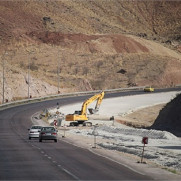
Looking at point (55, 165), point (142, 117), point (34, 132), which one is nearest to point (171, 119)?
point (34, 132)

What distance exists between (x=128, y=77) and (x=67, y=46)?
A: 42.8 m

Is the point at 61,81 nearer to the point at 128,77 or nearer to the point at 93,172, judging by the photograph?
the point at 128,77

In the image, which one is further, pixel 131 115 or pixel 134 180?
pixel 131 115

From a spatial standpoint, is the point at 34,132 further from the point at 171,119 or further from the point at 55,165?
the point at 55,165

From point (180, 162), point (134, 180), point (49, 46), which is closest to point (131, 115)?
point (180, 162)

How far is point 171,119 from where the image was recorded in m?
66.6

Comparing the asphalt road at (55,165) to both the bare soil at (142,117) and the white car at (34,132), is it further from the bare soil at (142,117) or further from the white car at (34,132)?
the bare soil at (142,117)

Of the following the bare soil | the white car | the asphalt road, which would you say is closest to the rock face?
the bare soil

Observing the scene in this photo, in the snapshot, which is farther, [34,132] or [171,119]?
[171,119]

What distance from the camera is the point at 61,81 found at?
5827 inches

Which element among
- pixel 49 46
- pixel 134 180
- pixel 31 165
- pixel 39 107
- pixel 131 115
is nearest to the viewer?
pixel 134 180

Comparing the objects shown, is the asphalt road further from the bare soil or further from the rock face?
the bare soil

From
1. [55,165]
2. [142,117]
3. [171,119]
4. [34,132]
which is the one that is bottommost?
[55,165]

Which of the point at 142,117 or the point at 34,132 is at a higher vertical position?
the point at 142,117
